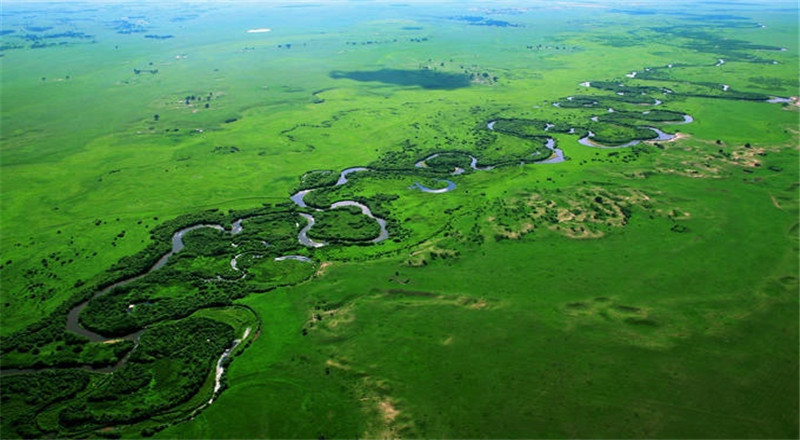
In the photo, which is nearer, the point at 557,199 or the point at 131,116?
the point at 557,199

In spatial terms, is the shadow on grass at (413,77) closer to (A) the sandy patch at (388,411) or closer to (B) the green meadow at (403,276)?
(B) the green meadow at (403,276)

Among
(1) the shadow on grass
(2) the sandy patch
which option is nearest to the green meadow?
(2) the sandy patch

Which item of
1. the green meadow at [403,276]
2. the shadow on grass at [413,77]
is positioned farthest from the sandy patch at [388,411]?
the shadow on grass at [413,77]

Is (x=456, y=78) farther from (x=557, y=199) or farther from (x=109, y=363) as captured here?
(x=109, y=363)

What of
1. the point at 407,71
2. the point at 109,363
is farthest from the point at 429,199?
the point at 407,71

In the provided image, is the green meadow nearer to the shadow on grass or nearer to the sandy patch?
the sandy patch

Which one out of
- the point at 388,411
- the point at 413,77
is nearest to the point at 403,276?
the point at 388,411
